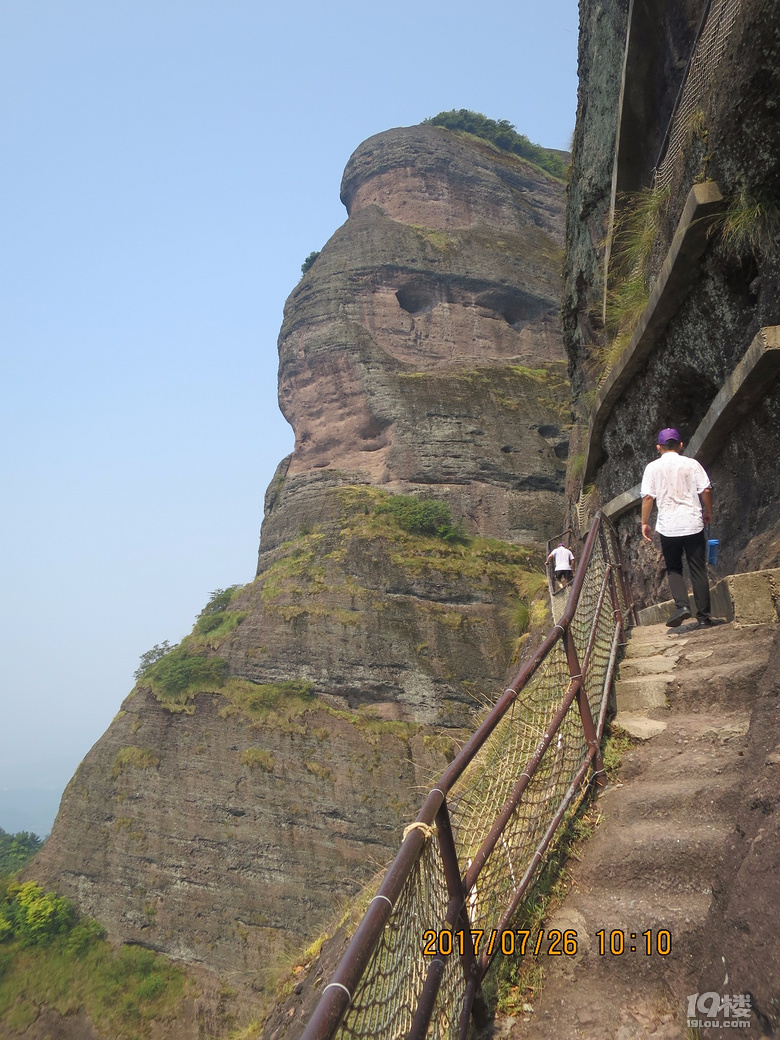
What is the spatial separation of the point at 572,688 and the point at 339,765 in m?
21.6

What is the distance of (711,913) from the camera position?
2717 mm

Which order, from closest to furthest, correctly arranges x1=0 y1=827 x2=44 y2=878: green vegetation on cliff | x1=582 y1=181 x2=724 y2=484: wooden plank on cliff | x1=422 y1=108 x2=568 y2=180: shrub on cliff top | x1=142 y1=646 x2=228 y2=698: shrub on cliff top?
x1=582 y1=181 x2=724 y2=484: wooden plank on cliff → x1=142 y1=646 x2=228 y2=698: shrub on cliff top → x1=0 y1=827 x2=44 y2=878: green vegetation on cliff → x1=422 y1=108 x2=568 y2=180: shrub on cliff top

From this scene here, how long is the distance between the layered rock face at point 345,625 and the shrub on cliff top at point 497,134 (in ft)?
45.6

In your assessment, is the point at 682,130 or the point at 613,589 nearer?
the point at 613,589

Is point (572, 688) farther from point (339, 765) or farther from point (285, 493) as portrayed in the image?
point (285, 493)

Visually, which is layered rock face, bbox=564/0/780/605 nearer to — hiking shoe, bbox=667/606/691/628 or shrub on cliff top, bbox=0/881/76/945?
hiking shoe, bbox=667/606/691/628

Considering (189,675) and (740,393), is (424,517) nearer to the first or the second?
(189,675)

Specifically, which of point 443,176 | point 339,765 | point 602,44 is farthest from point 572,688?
point 443,176

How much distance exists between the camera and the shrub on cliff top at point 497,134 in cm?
5141

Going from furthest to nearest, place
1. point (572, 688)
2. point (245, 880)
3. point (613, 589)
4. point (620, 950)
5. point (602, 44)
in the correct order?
point (245, 880), point (602, 44), point (613, 589), point (572, 688), point (620, 950)

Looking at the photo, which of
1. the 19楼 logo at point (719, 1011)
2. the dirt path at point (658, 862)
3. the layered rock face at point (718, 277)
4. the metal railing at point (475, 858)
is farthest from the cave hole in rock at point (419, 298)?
the 19楼 logo at point (719, 1011)

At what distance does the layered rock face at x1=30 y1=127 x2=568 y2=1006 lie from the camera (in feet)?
78.3

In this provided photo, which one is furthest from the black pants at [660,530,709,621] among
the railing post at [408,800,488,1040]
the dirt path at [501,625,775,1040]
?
the railing post at [408,800,488,1040]

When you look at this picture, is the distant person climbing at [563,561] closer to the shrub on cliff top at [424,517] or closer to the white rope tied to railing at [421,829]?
the white rope tied to railing at [421,829]
